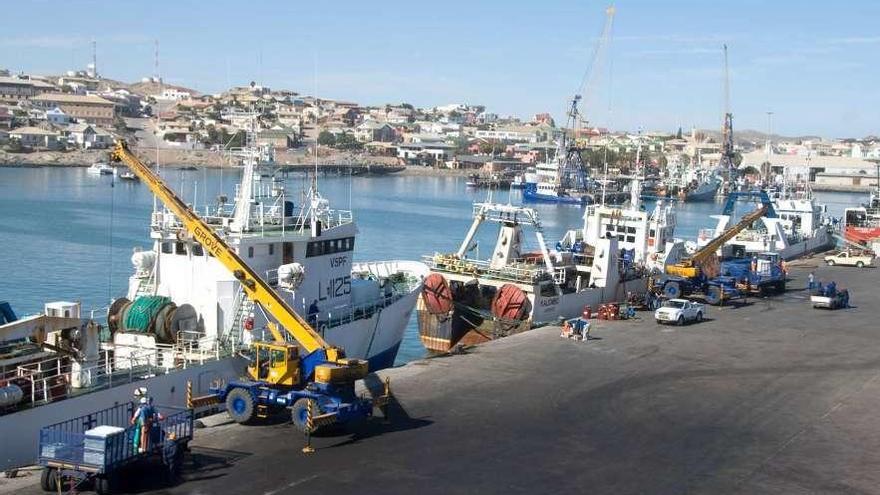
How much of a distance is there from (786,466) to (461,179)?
6808 inches

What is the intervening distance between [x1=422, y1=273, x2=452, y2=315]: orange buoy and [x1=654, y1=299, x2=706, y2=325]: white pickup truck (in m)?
7.39

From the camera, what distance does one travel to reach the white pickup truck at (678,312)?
34.1 meters

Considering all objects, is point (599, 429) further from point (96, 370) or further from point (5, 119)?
point (5, 119)

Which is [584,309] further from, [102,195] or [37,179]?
[37,179]

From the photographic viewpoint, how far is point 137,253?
25.5 metres

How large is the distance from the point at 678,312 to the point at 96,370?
20895 millimetres

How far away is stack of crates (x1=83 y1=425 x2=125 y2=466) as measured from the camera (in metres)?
15.2

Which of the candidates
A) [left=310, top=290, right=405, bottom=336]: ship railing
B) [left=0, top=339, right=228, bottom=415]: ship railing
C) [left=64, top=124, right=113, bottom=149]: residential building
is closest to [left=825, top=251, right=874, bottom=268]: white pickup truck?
[left=310, top=290, right=405, bottom=336]: ship railing

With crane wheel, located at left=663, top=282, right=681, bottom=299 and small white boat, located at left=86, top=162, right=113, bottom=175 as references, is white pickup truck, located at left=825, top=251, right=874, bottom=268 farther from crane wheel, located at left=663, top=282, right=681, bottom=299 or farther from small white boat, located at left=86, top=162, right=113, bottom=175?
small white boat, located at left=86, top=162, right=113, bottom=175

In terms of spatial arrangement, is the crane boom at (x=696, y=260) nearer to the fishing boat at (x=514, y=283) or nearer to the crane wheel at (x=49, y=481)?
the fishing boat at (x=514, y=283)

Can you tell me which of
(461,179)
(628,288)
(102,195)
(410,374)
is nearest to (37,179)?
(102,195)

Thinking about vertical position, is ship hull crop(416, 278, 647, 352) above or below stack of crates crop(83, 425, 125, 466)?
below

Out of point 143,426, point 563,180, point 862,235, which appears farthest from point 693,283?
point 563,180

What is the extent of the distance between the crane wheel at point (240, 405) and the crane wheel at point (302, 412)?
41.1 inches
